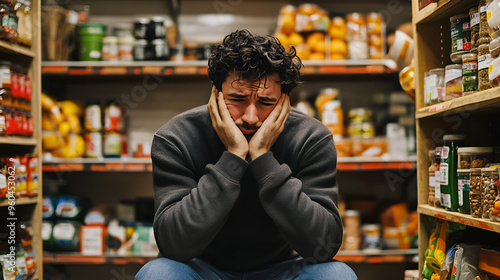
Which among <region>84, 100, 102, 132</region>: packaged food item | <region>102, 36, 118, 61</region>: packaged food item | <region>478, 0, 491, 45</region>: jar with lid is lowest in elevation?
<region>84, 100, 102, 132</region>: packaged food item

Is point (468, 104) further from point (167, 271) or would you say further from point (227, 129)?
point (167, 271)

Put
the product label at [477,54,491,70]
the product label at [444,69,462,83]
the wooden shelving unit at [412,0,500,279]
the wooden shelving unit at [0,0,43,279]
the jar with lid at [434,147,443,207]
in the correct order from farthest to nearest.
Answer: the wooden shelving unit at [0,0,43,279]
the wooden shelving unit at [412,0,500,279]
the jar with lid at [434,147,443,207]
the product label at [444,69,462,83]
the product label at [477,54,491,70]

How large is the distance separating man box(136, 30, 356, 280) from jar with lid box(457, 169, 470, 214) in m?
0.46

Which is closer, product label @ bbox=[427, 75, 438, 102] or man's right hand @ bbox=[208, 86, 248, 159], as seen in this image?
man's right hand @ bbox=[208, 86, 248, 159]

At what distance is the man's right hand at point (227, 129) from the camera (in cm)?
149

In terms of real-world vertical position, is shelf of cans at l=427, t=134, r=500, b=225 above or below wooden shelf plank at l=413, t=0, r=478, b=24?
below

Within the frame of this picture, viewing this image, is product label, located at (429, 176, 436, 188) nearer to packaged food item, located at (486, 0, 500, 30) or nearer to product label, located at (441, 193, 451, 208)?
product label, located at (441, 193, 451, 208)

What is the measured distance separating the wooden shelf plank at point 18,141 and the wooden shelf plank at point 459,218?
1.96 meters

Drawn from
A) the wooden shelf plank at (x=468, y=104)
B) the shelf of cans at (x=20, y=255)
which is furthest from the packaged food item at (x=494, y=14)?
the shelf of cans at (x=20, y=255)

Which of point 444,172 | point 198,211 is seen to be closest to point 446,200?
point 444,172

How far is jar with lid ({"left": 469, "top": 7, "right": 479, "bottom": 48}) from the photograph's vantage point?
1567 mm

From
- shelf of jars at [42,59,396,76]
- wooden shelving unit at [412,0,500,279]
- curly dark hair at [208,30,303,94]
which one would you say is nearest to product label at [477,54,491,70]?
wooden shelving unit at [412,0,500,279]

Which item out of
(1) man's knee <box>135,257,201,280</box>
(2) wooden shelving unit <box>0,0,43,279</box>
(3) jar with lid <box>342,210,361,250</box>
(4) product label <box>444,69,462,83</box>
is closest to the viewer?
(1) man's knee <box>135,257,201,280</box>

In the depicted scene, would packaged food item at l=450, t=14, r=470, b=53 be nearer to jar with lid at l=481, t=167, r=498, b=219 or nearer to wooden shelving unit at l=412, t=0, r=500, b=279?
wooden shelving unit at l=412, t=0, r=500, b=279
